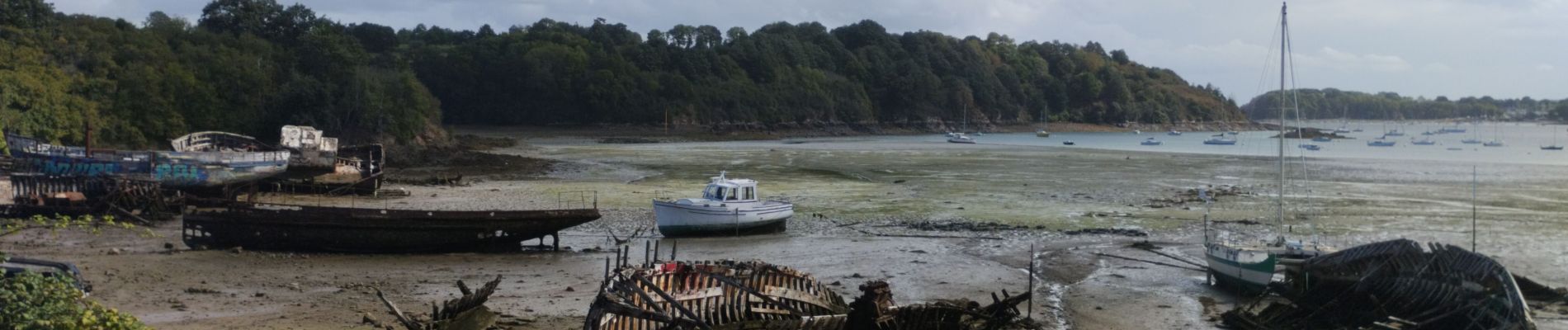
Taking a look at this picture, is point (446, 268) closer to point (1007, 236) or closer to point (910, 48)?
point (1007, 236)

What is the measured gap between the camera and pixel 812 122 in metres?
144

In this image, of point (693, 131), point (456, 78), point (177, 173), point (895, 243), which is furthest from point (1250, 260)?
point (456, 78)

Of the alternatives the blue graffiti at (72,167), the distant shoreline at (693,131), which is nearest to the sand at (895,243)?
the blue graffiti at (72,167)

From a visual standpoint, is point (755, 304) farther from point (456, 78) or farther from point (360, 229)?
point (456, 78)

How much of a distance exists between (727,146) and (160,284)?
75.9 m

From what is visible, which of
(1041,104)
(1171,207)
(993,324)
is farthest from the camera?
(1041,104)

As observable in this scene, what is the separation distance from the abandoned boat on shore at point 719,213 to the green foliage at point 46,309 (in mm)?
18936

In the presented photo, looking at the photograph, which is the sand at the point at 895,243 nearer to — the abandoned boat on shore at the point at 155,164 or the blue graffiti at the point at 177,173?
the abandoned boat on shore at the point at 155,164

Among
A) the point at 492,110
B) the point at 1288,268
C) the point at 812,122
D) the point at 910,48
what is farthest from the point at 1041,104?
the point at 1288,268

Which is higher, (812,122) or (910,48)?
(910,48)

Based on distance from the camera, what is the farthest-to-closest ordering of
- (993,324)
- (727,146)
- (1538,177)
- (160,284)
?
(727,146), (1538,177), (160,284), (993,324)

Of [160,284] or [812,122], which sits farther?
[812,122]

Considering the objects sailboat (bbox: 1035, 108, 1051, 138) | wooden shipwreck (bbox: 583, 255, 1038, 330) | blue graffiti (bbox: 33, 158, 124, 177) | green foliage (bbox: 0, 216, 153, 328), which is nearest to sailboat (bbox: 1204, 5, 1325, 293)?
wooden shipwreck (bbox: 583, 255, 1038, 330)

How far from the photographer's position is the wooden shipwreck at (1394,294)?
57.1 feet
